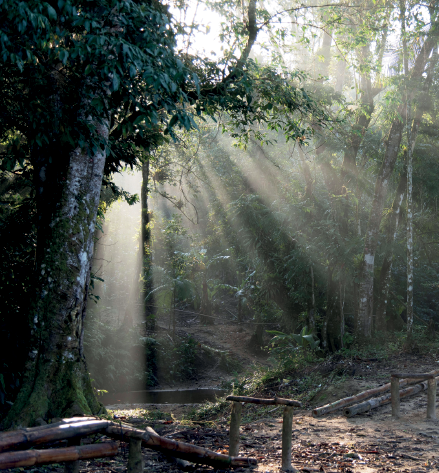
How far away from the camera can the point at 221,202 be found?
70.8 feet

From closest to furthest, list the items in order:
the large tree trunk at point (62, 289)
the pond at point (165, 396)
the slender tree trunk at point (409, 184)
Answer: the large tree trunk at point (62, 289) < the slender tree trunk at point (409, 184) < the pond at point (165, 396)

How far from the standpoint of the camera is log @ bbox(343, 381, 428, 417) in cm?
792

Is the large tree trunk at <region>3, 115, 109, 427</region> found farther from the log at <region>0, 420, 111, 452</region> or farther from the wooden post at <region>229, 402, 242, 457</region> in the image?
the log at <region>0, 420, 111, 452</region>

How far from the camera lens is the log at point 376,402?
7.92 m

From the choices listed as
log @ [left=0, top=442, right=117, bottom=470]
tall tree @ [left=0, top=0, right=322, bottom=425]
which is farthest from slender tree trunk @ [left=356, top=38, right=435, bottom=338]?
log @ [left=0, top=442, right=117, bottom=470]

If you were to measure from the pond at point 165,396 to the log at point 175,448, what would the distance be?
10393 millimetres

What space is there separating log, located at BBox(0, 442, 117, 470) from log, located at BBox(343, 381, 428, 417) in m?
5.88

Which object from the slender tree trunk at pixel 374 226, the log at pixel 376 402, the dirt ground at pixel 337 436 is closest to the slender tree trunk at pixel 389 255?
the slender tree trunk at pixel 374 226

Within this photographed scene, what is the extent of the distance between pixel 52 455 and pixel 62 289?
3280 millimetres

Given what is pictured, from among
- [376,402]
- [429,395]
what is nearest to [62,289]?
[376,402]

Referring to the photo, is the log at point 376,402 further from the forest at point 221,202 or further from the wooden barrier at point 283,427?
the wooden barrier at point 283,427

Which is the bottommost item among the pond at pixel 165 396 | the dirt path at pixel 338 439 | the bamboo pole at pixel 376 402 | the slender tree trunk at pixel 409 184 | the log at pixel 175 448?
the pond at pixel 165 396

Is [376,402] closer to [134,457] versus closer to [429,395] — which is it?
[429,395]

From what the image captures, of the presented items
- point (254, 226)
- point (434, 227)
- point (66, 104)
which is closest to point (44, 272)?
point (66, 104)
